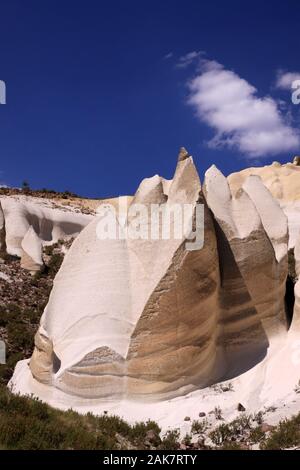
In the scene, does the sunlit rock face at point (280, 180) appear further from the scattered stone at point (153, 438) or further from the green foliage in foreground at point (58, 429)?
the green foliage in foreground at point (58, 429)

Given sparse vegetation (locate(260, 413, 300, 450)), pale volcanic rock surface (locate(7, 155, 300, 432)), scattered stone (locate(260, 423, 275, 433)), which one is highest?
pale volcanic rock surface (locate(7, 155, 300, 432))

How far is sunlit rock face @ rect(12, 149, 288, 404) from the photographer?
9000mm

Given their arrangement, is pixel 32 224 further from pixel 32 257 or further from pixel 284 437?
pixel 284 437

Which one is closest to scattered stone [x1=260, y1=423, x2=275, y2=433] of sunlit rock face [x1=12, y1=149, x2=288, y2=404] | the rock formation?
sunlit rock face [x1=12, y1=149, x2=288, y2=404]

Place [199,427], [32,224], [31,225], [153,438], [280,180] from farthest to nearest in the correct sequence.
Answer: [280,180] < [32,224] < [31,225] < [199,427] < [153,438]

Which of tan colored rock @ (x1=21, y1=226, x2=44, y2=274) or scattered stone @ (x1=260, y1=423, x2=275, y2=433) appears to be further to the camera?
tan colored rock @ (x1=21, y1=226, x2=44, y2=274)

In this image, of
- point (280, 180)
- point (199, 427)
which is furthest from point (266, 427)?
point (280, 180)

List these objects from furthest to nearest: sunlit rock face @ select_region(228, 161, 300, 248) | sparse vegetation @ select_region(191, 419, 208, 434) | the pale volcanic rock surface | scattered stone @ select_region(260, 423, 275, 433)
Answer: sunlit rock face @ select_region(228, 161, 300, 248), the pale volcanic rock surface, sparse vegetation @ select_region(191, 419, 208, 434), scattered stone @ select_region(260, 423, 275, 433)

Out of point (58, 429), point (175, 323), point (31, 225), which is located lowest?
point (58, 429)

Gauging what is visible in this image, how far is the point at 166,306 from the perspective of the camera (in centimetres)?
899

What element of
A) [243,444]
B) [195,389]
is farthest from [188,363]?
[243,444]

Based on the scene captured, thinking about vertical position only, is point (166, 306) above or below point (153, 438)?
above

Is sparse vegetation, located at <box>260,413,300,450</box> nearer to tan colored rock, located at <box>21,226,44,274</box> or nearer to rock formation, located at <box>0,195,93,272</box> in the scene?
tan colored rock, located at <box>21,226,44,274</box>
